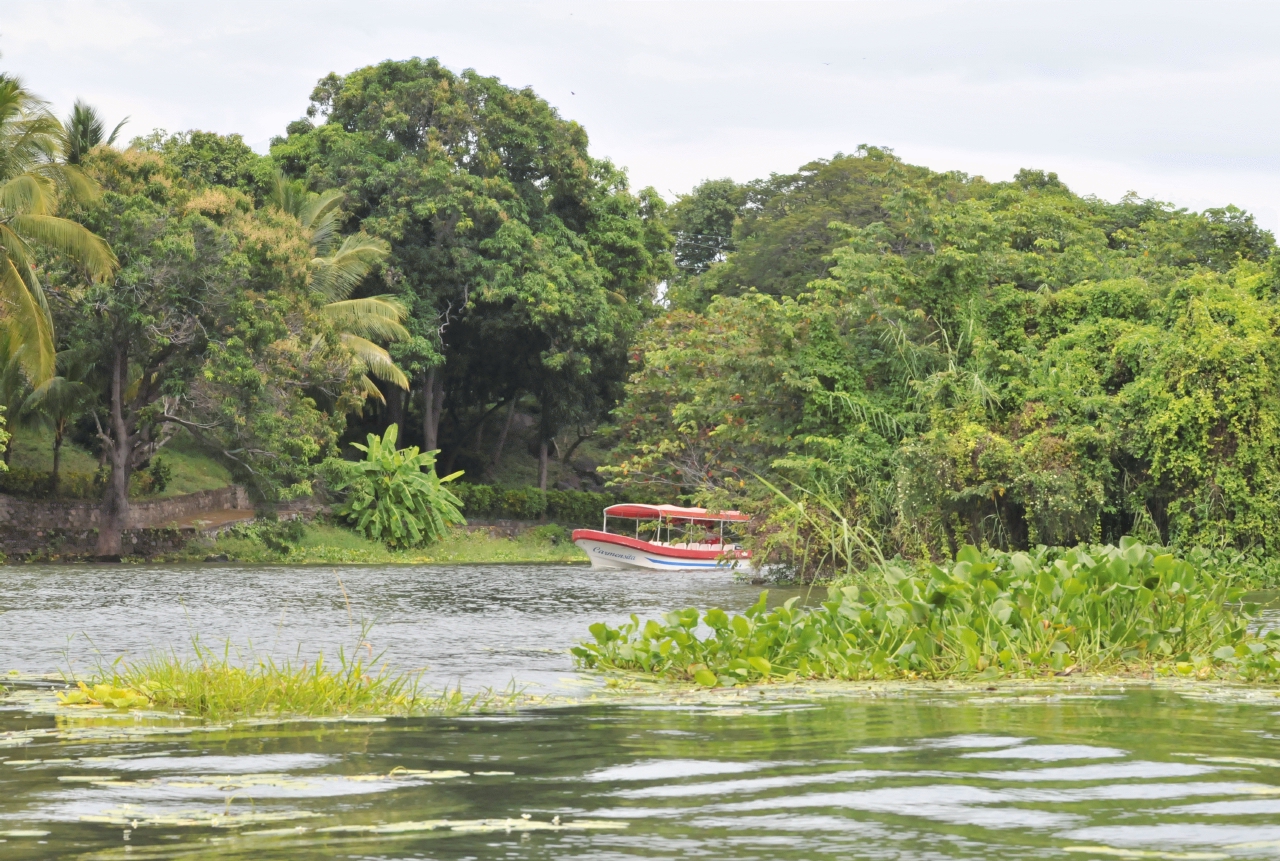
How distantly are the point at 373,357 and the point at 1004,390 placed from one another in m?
19.1

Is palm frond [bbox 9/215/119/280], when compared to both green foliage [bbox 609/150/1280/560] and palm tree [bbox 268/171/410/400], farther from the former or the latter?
green foliage [bbox 609/150/1280/560]

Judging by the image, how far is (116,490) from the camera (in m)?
29.1

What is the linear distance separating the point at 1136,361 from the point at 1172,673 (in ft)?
38.4

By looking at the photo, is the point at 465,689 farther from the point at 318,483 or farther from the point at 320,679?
the point at 318,483

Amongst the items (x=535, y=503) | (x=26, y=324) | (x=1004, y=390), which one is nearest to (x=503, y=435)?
(x=535, y=503)

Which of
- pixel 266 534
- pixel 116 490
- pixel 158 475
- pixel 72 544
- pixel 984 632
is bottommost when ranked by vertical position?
pixel 72 544

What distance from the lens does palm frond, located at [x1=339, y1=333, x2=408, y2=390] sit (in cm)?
3393

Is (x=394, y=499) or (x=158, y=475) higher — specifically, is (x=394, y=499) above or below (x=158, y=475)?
below

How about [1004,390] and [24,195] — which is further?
[24,195]

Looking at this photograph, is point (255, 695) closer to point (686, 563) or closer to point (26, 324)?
point (26, 324)

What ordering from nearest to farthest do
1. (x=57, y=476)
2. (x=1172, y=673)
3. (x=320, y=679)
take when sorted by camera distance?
1. (x=320, y=679)
2. (x=1172, y=673)
3. (x=57, y=476)

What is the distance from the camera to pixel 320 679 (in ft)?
23.0

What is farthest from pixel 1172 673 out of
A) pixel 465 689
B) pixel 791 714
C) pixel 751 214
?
pixel 751 214

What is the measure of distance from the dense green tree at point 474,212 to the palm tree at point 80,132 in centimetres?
1063
